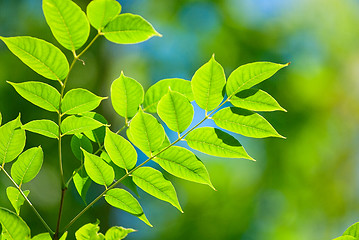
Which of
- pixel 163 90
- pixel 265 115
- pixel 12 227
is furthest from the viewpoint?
pixel 265 115

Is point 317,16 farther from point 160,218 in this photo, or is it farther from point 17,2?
point 17,2

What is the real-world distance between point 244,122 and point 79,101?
0.32 m

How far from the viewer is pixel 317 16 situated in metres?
8.16

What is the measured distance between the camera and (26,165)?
0.77 meters

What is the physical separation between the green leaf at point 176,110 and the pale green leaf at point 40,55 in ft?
0.64

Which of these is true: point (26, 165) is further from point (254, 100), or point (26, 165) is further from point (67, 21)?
point (254, 100)

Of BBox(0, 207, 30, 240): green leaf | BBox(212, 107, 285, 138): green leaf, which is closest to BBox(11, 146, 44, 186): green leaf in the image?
BBox(0, 207, 30, 240): green leaf

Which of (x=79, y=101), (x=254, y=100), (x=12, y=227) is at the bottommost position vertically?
(x=12, y=227)

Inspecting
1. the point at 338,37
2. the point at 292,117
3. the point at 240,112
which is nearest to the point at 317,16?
the point at 338,37

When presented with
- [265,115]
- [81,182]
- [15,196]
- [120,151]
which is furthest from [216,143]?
[265,115]

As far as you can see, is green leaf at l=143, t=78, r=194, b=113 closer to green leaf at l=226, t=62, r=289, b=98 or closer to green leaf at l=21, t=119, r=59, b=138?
green leaf at l=226, t=62, r=289, b=98

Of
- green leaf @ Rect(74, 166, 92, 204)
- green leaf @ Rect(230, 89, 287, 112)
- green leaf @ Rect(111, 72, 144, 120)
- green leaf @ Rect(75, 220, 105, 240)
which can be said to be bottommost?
green leaf @ Rect(75, 220, 105, 240)

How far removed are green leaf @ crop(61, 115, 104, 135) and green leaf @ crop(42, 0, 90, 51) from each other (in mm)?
134

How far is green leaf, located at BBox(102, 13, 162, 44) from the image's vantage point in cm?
71
